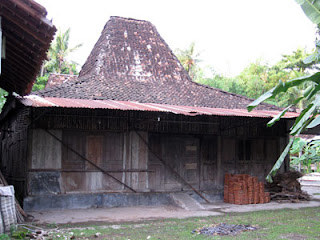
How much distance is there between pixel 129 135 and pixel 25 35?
19.6ft

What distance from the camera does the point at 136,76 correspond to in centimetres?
1389

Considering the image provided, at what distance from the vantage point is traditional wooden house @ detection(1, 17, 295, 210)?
35.2 feet

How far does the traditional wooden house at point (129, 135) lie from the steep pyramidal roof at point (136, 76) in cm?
4

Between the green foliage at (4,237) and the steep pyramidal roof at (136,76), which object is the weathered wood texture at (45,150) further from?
the green foliage at (4,237)

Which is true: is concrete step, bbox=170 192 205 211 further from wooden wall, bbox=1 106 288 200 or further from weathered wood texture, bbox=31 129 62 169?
weathered wood texture, bbox=31 129 62 169

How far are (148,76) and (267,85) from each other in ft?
73.0

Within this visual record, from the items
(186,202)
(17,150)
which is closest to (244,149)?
(186,202)

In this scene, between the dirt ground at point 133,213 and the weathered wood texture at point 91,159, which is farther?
the weathered wood texture at point 91,159

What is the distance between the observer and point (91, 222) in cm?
912

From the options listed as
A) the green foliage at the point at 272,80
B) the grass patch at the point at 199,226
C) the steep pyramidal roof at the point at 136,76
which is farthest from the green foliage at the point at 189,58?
the grass patch at the point at 199,226

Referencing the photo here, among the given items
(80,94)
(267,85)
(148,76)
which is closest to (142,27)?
(148,76)

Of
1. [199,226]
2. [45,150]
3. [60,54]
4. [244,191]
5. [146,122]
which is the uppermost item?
[60,54]

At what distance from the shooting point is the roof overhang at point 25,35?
5.75 metres

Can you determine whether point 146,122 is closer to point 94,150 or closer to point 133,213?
point 94,150
